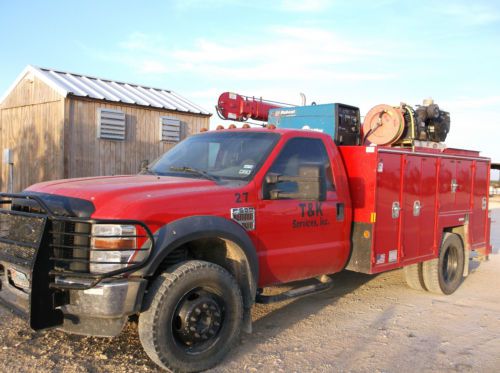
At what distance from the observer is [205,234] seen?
3.93 metres

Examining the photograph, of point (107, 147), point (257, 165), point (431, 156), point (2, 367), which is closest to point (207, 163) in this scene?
point (257, 165)

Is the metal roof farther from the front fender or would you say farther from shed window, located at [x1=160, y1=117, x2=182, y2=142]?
the front fender

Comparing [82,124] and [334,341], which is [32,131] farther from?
[334,341]

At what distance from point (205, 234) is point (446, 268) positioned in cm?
476

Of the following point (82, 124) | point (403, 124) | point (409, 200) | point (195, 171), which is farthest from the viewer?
point (82, 124)

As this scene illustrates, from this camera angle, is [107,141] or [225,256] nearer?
[225,256]

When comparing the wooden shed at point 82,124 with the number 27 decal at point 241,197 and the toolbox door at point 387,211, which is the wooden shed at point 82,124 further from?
the number 27 decal at point 241,197

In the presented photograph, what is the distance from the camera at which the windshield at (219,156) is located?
182 inches

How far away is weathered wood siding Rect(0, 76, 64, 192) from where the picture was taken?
1247 centimetres

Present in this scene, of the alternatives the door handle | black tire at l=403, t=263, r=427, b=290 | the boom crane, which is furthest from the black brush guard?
the boom crane

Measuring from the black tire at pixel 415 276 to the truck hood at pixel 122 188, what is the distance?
13.1 feet

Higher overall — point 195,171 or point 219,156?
point 219,156

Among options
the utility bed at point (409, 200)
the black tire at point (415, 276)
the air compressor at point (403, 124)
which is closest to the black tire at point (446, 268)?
the black tire at point (415, 276)

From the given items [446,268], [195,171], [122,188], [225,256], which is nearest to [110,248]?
[122,188]
